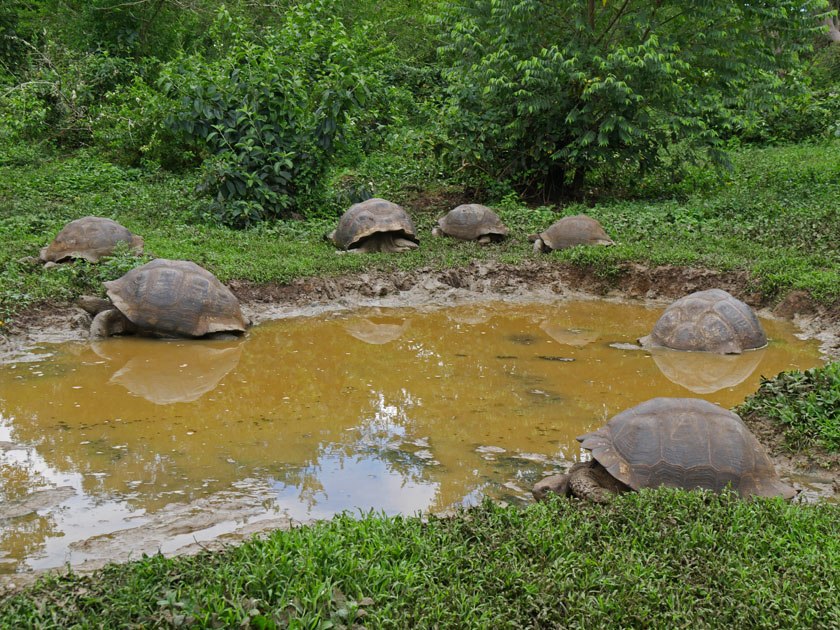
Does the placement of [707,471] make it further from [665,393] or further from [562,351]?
[562,351]

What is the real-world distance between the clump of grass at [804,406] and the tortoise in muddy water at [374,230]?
5765mm

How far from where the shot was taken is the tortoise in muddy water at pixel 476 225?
418 inches

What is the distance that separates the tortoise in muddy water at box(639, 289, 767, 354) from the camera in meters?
6.73

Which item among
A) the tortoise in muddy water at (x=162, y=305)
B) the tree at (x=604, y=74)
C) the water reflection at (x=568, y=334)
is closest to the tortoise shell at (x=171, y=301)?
the tortoise in muddy water at (x=162, y=305)

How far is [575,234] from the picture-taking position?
9.87 m

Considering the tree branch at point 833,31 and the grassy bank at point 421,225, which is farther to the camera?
the tree branch at point 833,31

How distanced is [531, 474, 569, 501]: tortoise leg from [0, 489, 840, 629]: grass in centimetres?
53

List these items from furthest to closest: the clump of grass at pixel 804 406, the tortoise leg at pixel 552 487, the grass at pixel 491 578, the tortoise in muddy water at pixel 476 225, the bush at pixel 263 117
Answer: the bush at pixel 263 117, the tortoise in muddy water at pixel 476 225, the clump of grass at pixel 804 406, the tortoise leg at pixel 552 487, the grass at pixel 491 578

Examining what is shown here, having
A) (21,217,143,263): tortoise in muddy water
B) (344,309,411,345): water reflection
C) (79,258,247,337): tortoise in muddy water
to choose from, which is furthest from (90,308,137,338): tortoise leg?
(344,309,411,345): water reflection

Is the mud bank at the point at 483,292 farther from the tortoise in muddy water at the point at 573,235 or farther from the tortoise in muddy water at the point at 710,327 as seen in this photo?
the tortoise in muddy water at the point at 710,327

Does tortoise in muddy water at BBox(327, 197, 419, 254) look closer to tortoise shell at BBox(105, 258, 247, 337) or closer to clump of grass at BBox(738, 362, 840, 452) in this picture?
tortoise shell at BBox(105, 258, 247, 337)

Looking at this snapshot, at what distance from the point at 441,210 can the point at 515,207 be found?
1.26 meters

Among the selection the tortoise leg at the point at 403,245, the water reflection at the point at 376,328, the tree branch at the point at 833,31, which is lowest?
the water reflection at the point at 376,328

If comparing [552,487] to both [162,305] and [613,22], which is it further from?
[613,22]
